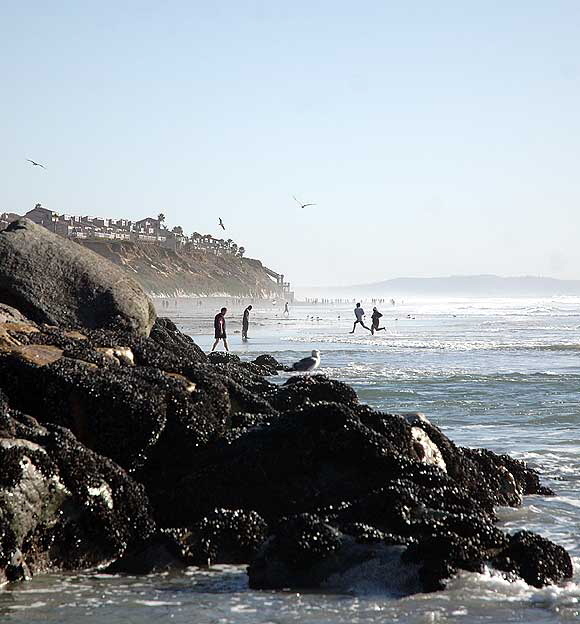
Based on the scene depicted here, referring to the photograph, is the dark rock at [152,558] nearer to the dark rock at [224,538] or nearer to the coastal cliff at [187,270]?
the dark rock at [224,538]

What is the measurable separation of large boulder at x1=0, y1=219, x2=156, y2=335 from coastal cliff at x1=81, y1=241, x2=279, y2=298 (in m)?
101

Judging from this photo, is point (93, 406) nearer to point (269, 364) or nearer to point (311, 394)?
point (311, 394)

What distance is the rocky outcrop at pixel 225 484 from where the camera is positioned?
6.97 meters

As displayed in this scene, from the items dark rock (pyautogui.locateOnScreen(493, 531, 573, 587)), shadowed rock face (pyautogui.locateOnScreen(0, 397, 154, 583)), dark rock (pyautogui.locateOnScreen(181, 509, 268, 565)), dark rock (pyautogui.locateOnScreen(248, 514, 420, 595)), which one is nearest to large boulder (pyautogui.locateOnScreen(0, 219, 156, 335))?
shadowed rock face (pyautogui.locateOnScreen(0, 397, 154, 583))

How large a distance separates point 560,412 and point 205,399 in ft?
30.0

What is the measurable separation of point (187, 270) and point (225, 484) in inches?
5819

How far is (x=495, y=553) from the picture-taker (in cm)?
710

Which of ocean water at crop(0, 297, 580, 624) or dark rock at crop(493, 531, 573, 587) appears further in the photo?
dark rock at crop(493, 531, 573, 587)

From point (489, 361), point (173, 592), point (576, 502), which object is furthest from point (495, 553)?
point (489, 361)

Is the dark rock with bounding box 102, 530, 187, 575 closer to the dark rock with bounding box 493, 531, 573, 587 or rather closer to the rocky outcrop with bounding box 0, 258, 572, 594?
the rocky outcrop with bounding box 0, 258, 572, 594

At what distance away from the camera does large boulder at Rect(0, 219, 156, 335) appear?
15.7 meters

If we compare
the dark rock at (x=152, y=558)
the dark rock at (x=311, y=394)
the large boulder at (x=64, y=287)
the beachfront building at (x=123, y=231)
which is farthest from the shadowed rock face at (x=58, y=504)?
the beachfront building at (x=123, y=231)

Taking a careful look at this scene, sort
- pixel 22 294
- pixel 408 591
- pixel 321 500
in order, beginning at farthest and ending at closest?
pixel 22 294
pixel 321 500
pixel 408 591

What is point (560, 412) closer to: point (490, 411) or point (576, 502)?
point (490, 411)
